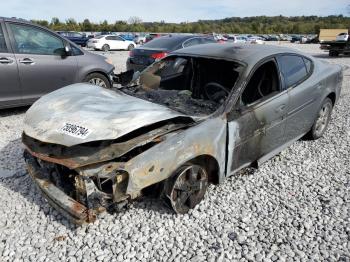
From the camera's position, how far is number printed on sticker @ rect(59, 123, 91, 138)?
2.92 m

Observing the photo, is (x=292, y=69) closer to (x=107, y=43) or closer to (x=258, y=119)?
(x=258, y=119)

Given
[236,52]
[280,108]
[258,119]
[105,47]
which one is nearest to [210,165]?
[258,119]

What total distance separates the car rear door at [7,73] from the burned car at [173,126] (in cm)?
237

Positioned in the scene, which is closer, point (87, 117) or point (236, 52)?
point (87, 117)

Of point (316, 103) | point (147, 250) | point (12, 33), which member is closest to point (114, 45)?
point (12, 33)

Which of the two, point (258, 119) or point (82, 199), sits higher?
point (258, 119)

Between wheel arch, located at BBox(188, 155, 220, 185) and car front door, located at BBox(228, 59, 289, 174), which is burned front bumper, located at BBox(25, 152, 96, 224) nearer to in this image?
wheel arch, located at BBox(188, 155, 220, 185)

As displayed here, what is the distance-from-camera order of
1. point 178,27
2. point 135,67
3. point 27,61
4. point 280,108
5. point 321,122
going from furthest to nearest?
point 178,27, point 135,67, point 27,61, point 321,122, point 280,108

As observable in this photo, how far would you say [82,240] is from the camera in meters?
2.97

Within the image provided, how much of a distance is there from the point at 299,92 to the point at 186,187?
6.78 feet

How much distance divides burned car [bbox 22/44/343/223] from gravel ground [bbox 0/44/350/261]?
256 millimetres

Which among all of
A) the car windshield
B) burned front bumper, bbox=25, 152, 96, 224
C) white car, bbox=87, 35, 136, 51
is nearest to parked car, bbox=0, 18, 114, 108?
the car windshield

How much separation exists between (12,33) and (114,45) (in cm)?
2236

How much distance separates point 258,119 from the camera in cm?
371
